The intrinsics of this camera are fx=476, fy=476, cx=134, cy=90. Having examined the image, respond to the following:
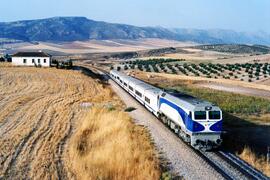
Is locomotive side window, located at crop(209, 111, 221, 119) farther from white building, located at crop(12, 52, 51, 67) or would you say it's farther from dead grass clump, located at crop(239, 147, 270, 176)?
white building, located at crop(12, 52, 51, 67)

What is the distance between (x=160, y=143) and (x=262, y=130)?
37.8ft

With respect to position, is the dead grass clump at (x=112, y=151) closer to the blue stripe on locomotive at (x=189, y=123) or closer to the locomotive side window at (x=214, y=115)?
the blue stripe on locomotive at (x=189, y=123)

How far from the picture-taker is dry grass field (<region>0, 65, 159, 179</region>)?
22797mm

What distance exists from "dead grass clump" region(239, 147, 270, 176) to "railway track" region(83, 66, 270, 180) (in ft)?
1.80

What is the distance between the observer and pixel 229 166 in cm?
→ 2380

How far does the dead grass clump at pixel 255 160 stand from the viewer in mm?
24212

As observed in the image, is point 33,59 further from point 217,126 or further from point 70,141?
point 217,126

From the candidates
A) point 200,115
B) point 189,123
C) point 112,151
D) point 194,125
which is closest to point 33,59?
point 189,123

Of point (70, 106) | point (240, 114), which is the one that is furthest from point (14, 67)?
point (240, 114)

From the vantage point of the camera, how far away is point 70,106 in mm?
47188

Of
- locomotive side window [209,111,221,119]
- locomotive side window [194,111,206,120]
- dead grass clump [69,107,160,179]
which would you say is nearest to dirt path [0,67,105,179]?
dead grass clump [69,107,160,179]

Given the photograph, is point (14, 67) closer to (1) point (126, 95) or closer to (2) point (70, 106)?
(1) point (126, 95)

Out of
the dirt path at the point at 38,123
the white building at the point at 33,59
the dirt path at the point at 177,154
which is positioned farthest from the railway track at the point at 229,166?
the white building at the point at 33,59

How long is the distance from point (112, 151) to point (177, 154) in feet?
11.8
